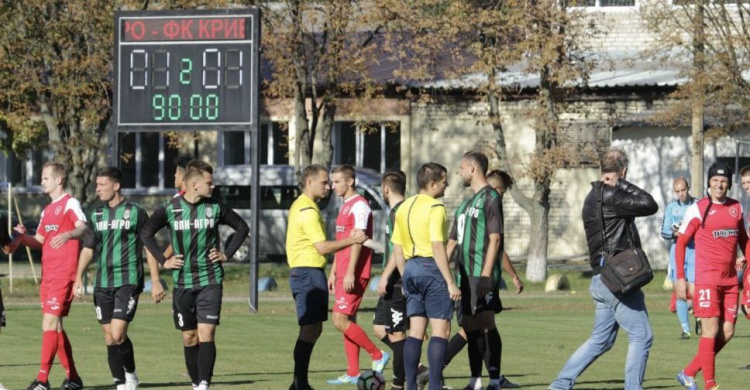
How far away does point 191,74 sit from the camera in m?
22.9

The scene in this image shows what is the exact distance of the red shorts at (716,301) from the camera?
1209 cm

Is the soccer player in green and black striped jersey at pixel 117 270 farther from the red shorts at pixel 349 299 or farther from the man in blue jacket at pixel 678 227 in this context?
the man in blue jacket at pixel 678 227

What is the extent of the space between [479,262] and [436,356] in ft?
3.84

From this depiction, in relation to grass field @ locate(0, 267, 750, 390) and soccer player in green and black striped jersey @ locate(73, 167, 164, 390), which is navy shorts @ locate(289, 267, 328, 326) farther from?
soccer player in green and black striped jersey @ locate(73, 167, 164, 390)

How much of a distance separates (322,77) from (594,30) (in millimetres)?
7687

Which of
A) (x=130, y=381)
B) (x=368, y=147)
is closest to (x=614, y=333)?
(x=130, y=381)

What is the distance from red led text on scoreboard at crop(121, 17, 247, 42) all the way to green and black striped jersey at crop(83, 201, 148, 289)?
1094 centimetres

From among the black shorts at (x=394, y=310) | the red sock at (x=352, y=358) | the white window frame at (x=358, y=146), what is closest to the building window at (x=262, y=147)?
the white window frame at (x=358, y=146)

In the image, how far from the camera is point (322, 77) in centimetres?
3406

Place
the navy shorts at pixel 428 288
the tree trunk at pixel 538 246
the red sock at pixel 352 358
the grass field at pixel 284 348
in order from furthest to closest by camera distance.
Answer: the tree trunk at pixel 538 246 < the grass field at pixel 284 348 < the red sock at pixel 352 358 < the navy shorts at pixel 428 288

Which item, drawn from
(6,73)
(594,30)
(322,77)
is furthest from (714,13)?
(6,73)

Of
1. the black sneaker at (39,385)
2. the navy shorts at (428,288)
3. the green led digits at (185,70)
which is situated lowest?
the black sneaker at (39,385)

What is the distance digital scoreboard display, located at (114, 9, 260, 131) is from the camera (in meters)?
22.8

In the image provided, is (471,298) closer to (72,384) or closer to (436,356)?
(436,356)
